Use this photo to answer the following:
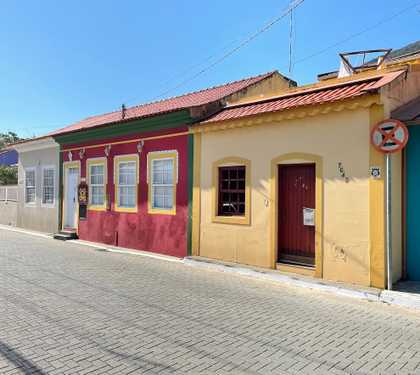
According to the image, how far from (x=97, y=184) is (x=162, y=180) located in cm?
370

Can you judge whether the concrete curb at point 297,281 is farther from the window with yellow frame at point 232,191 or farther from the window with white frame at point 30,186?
the window with white frame at point 30,186

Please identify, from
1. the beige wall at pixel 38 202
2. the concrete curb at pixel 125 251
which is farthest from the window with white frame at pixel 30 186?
the concrete curb at pixel 125 251

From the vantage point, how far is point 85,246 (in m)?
12.7

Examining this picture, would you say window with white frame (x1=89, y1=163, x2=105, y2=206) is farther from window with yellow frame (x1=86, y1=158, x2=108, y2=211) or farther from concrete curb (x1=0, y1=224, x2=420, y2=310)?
concrete curb (x1=0, y1=224, x2=420, y2=310)

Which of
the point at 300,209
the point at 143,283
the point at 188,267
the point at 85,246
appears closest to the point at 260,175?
the point at 300,209

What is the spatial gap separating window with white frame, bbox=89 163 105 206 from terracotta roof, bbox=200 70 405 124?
5.39 metres

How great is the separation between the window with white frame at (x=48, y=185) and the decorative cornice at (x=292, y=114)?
899cm

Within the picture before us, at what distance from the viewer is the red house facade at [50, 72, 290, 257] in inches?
411

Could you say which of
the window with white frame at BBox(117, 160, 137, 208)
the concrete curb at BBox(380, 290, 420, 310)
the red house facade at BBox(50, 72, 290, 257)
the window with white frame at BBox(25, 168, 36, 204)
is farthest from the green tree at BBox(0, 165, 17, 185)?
the concrete curb at BBox(380, 290, 420, 310)

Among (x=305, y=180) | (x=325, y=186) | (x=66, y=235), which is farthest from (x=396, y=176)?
(x=66, y=235)

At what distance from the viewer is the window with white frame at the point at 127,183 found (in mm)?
12070

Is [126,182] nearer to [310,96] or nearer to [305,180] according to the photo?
[305,180]

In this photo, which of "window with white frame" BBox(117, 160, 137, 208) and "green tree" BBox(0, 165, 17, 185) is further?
"green tree" BBox(0, 165, 17, 185)

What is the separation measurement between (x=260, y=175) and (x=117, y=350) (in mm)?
5349
